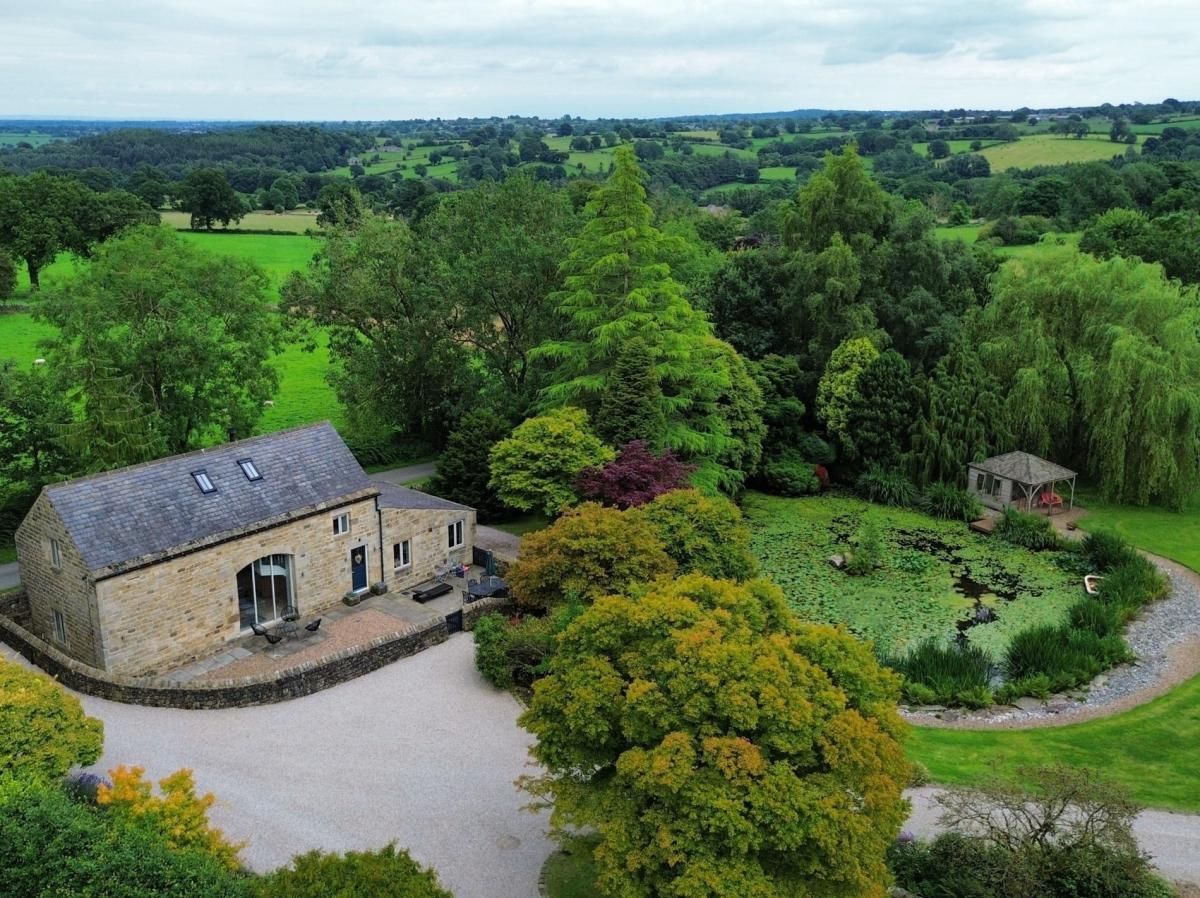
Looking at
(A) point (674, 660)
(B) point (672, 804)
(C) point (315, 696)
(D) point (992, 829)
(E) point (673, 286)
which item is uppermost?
(E) point (673, 286)

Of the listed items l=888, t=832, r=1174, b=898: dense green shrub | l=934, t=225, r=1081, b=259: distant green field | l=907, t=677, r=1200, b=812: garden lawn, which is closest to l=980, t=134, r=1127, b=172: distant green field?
l=934, t=225, r=1081, b=259: distant green field

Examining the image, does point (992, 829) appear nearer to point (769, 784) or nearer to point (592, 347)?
point (769, 784)

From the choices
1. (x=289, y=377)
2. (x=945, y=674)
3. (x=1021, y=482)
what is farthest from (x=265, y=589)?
(x=289, y=377)

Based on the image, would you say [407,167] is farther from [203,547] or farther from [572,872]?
[572,872]

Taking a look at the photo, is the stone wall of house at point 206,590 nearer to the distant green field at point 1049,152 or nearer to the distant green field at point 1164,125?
the distant green field at point 1049,152

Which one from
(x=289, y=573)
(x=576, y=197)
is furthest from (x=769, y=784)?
(x=576, y=197)

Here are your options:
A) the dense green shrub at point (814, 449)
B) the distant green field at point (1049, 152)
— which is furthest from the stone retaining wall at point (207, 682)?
the distant green field at point (1049, 152)
